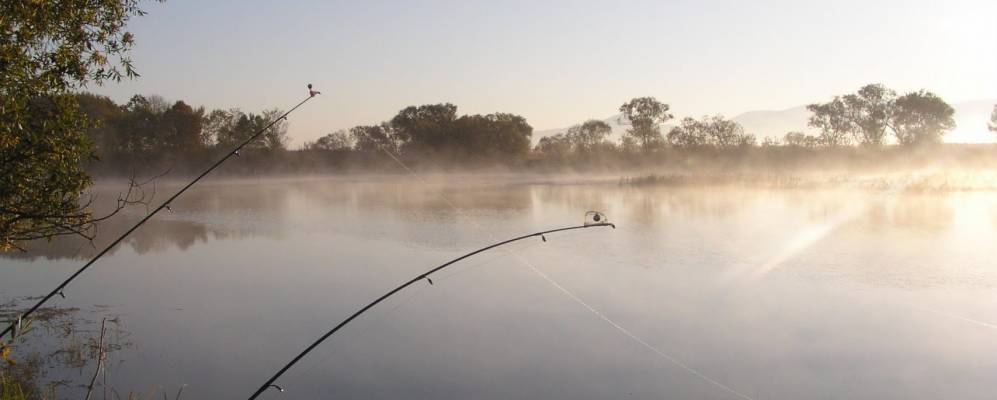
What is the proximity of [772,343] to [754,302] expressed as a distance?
1.69 m

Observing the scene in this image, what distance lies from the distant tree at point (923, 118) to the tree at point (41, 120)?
145ft

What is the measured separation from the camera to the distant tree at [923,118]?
41469mm

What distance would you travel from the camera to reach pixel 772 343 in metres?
6.98

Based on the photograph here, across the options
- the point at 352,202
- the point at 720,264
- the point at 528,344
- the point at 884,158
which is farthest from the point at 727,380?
the point at 884,158

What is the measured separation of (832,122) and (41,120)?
46.9 m

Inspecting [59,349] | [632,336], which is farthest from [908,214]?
[59,349]

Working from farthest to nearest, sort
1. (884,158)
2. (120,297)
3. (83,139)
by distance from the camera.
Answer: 1. (884,158)
2. (120,297)
3. (83,139)

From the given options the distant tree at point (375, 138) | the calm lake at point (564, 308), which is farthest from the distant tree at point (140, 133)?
the calm lake at point (564, 308)

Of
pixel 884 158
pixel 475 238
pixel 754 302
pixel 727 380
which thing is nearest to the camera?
pixel 727 380

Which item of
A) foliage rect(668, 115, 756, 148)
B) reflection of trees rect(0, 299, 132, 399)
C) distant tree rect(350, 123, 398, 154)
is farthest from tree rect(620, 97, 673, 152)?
reflection of trees rect(0, 299, 132, 399)

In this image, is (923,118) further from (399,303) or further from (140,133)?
(140,133)

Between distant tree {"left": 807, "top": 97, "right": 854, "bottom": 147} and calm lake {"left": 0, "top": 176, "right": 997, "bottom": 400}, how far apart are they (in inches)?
1183

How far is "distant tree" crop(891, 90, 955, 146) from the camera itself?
136 ft

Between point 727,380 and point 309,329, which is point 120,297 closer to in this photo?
point 309,329
